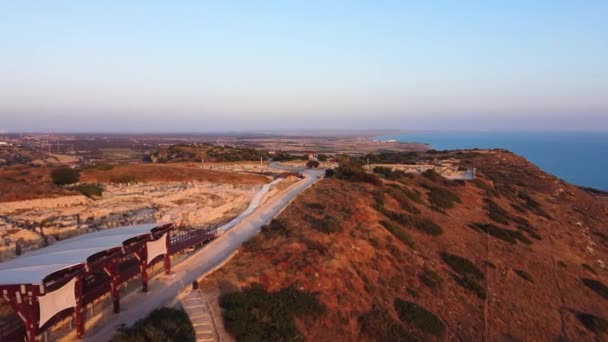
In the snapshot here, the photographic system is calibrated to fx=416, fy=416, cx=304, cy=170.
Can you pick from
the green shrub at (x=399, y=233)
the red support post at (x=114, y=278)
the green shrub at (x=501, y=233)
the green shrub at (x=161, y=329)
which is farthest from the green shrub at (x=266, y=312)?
the green shrub at (x=501, y=233)

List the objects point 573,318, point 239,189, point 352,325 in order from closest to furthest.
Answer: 1. point 352,325
2. point 573,318
3. point 239,189

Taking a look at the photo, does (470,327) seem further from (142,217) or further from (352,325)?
(142,217)

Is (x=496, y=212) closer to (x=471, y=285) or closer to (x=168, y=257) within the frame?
(x=471, y=285)

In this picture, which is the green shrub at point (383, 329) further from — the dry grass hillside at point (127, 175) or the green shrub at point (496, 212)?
the dry grass hillside at point (127, 175)

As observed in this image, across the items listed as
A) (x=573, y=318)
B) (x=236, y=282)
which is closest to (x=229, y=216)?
(x=236, y=282)

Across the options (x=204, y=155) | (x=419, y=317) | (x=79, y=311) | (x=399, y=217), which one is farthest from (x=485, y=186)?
(x=204, y=155)
